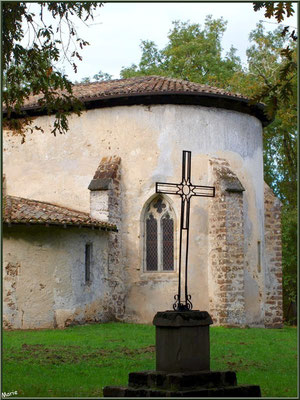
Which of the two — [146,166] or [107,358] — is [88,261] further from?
[107,358]

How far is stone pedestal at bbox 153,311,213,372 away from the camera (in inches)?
347

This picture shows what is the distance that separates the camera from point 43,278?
18.7 metres

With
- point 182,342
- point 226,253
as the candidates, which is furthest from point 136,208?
point 182,342

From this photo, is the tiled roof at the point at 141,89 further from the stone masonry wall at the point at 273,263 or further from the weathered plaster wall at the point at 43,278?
the weathered plaster wall at the point at 43,278

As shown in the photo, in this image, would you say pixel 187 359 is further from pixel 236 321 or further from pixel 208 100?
pixel 208 100

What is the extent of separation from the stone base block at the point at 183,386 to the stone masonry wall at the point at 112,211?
1143 cm

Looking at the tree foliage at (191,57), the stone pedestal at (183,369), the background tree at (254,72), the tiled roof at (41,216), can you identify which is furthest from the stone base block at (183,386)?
the tree foliage at (191,57)

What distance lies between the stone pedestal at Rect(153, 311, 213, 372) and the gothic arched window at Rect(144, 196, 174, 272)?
1180 cm

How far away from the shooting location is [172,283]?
67.4 feet

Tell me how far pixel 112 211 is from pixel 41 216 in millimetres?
2687

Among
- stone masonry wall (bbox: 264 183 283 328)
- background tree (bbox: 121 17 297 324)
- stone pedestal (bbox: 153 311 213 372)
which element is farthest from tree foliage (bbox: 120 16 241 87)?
stone pedestal (bbox: 153 311 213 372)

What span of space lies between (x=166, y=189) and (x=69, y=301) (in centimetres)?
440

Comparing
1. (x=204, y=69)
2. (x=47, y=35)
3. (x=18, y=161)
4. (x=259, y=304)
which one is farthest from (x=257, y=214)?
(x=204, y=69)

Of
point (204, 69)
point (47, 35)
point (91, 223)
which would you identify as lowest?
point (91, 223)
